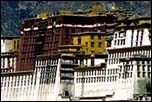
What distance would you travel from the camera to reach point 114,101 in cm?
19762

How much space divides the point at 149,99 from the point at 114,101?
5.09 m

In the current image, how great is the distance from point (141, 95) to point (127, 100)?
5631 millimetres

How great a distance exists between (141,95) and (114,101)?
3945 mm

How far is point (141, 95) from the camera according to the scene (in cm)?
19925

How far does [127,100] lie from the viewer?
19400 cm

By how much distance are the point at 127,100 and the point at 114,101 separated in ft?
12.9

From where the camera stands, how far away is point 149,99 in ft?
640

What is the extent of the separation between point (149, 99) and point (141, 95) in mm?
4347

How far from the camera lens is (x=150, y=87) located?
199875 millimetres

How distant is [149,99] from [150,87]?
200 inches
